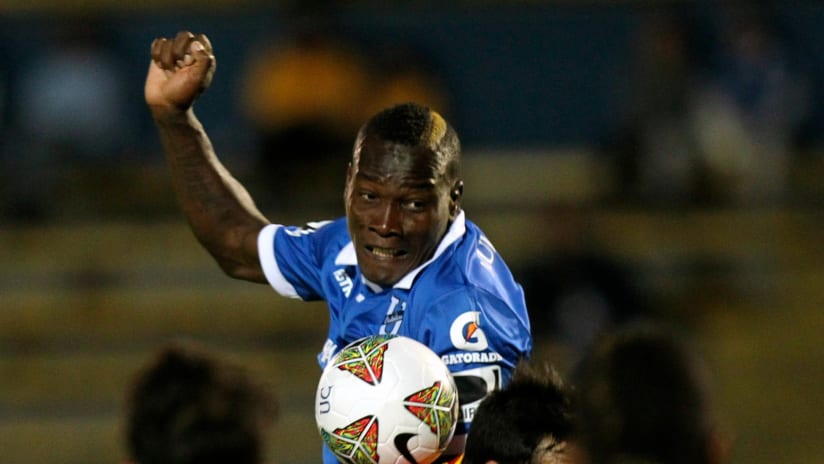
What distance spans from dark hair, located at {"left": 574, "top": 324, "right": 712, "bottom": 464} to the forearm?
239 centimetres

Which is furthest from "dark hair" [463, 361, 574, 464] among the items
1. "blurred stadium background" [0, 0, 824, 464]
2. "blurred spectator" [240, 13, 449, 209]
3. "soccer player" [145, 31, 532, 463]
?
"blurred spectator" [240, 13, 449, 209]

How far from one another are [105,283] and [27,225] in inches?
31.8

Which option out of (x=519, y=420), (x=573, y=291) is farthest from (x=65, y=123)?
(x=519, y=420)

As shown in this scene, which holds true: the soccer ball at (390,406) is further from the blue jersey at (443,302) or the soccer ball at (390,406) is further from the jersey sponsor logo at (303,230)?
the jersey sponsor logo at (303,230)

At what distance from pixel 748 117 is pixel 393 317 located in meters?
7.93

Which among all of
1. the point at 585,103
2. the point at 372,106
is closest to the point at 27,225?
the point at 372,106

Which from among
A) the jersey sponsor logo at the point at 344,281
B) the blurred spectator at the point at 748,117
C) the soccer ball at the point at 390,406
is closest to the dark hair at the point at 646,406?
the soccer ball at the point at 390,406

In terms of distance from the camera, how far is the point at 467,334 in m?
4.41

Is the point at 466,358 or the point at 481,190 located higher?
the point at 466,358

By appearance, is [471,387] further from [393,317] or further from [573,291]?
[573,291]

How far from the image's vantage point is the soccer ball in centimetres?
421

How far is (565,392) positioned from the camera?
4273 mm

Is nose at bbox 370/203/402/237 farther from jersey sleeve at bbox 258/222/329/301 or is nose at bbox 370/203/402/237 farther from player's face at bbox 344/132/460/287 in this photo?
jersey sleeve at bbox 258/222/329/301

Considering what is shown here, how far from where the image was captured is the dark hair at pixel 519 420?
13.5 feet
